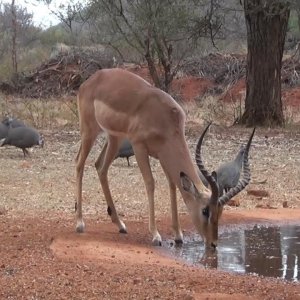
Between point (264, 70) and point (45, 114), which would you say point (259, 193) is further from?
point (45, 114)

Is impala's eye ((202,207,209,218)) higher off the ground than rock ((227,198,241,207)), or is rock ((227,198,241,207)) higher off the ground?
impala's eye ((202,207,209,218))

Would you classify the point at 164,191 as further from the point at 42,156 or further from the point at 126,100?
the point at 42,156

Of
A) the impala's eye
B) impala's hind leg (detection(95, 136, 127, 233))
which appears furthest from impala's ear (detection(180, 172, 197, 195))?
impala's hind leg (detection(95, 136, 127, 233))

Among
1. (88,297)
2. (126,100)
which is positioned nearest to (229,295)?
(88,297)

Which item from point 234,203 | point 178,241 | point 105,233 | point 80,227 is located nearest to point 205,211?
point 178,241

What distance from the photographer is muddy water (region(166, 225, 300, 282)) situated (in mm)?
8078

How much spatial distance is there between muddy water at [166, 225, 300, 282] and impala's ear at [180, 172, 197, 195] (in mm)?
658

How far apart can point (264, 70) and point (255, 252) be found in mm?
16319

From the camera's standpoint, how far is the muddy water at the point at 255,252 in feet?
26.5

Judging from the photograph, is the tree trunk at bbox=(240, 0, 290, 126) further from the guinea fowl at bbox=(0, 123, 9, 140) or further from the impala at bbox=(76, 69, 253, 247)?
the impala at bbox=(76, 69, 253, 247)

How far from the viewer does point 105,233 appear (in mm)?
9625

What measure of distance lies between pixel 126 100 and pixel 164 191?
377cm

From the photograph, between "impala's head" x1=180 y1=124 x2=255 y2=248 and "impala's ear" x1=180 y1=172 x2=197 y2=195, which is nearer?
"impala's head" x1=180 y1=124 x2=255 y2=248

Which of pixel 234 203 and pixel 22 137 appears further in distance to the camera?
pixel 22 137
